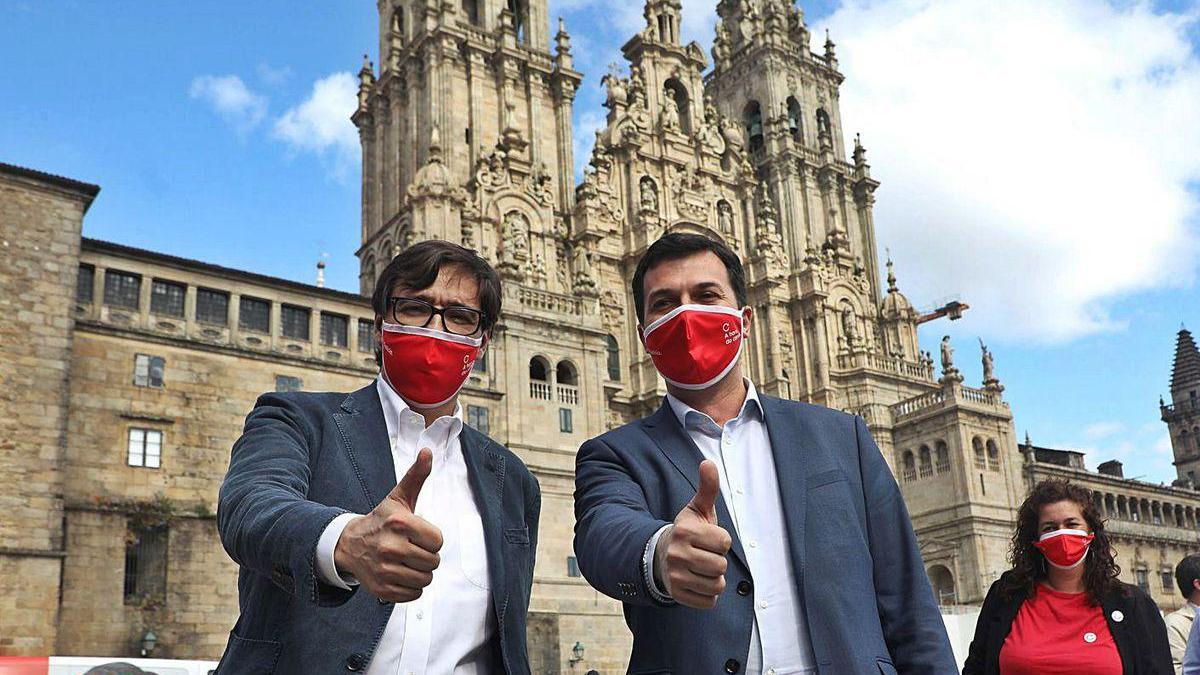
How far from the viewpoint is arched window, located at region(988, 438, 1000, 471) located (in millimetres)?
50125

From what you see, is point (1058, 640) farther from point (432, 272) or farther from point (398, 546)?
point (398, 546)

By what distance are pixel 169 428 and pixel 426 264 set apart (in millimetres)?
27441

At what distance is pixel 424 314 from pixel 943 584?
4979cm

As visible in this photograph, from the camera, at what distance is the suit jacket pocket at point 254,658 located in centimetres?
418

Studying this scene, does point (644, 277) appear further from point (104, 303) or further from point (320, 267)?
point (320, 267)

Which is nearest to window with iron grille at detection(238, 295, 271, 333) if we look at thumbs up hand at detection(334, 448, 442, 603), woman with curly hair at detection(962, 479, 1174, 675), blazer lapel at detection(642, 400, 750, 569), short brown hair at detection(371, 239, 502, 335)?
woman with curly hair at detection(962, 479, 1174, 675)

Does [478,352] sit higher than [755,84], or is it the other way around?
[755,84]

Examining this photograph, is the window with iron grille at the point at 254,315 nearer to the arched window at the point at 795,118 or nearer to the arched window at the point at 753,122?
the arched window at the point at 753,122

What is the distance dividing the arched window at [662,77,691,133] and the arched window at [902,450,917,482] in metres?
22.1

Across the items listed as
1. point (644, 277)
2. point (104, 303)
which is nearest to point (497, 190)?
point (104, 303)

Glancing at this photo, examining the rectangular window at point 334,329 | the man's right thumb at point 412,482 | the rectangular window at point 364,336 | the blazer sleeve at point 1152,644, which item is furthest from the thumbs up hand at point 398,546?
the rectangular window at point 364,336

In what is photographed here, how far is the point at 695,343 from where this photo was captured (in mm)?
5062

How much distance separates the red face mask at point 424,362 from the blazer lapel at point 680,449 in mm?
964

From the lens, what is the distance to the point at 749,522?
4.86 meters
